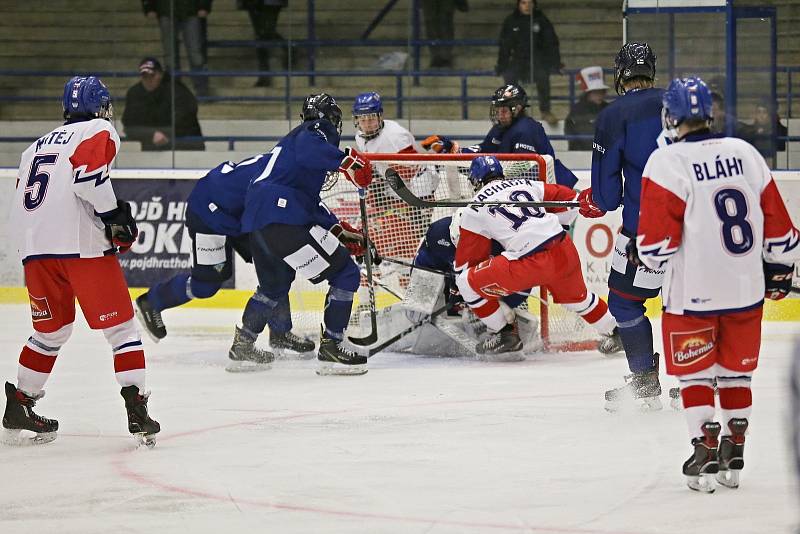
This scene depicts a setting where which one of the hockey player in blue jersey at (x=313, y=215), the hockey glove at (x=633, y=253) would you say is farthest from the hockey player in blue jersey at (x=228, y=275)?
the hockey glove at (x=633, y=253)

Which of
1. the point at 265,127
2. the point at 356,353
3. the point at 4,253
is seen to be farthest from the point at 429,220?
the point at 4,253

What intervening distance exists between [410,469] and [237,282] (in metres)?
4.87

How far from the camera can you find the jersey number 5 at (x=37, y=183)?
180 inches

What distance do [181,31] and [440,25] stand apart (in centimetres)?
178

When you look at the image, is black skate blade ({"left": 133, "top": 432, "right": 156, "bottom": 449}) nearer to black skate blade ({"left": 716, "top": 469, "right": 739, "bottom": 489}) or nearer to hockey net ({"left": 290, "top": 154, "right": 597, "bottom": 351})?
black skate blade ({"left": 716, "top": 469, "right": 739, "bottom": 489})

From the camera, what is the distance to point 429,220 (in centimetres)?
716

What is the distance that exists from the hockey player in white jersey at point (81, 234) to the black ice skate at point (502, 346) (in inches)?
96.6

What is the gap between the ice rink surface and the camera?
368cm

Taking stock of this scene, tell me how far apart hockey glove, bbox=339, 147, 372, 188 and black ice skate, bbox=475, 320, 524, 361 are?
1.06 m

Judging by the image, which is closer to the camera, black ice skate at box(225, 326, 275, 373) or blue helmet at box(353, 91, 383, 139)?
black ice skate at box(225, 326, 275, 373)

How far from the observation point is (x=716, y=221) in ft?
12.5

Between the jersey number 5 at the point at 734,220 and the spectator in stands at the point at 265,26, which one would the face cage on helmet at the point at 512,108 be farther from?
the jersey number 5 at the point at 734,220

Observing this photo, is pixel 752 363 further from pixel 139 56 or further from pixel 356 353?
pixel 139 56

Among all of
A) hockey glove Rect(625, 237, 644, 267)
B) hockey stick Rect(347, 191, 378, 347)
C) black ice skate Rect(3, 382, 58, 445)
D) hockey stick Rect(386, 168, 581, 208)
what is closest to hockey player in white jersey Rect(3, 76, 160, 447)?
black ice skate Rect(3, 382, 58, 445)
